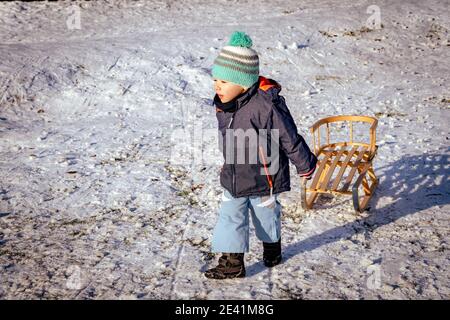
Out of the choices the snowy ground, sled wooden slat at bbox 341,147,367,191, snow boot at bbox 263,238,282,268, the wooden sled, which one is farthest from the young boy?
sled wooden slat at bbox 341,147,367,191

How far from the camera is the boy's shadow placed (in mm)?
4586

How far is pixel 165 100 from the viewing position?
858 centimetres

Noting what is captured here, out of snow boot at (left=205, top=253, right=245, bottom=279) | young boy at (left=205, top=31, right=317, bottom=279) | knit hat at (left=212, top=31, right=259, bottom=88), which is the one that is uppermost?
knit hat at (left=212, top=31, right=259, bottom=88)

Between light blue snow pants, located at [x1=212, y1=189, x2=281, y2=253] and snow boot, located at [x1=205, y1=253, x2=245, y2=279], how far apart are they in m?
0.13

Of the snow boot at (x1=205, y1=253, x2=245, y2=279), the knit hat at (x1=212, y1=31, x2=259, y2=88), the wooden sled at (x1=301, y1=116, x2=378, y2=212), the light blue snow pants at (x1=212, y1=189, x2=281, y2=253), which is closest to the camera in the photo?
the knit hat at (x1=212, y1=31, x2=259, y2=88)

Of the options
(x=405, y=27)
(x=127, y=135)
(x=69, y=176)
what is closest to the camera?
(x=69, y=176)

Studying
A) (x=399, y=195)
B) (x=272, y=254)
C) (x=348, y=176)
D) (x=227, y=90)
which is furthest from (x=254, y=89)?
(x=399, y=195)

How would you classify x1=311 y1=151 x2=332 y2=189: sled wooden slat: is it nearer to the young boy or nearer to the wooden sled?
the wooden sled

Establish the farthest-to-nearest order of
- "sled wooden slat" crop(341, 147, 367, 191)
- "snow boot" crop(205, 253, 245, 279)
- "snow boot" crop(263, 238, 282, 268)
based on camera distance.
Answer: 1. "sled wooden slat" crop(341, 147, 367, 191)
2. "snow boot" crop(263, 238, 282, 268)
3. "snow boot" crop(205, 253, 245, 279)

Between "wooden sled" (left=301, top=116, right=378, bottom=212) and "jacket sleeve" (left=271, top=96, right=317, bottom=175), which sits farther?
"wooden sled" (left=301, top=116, right=378, bottom=212)

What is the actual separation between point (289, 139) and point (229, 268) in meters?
1.13
